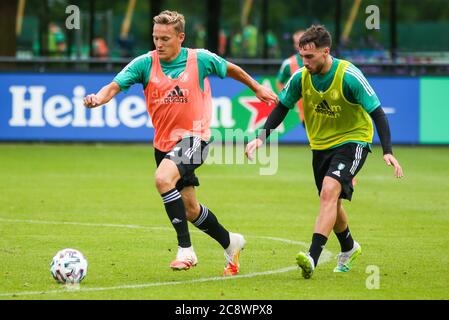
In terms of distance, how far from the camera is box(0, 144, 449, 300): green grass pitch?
886 centimetres

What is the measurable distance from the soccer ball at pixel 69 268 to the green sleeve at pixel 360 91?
105 inches

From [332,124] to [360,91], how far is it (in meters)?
0.44

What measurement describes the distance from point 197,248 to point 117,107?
493 inches

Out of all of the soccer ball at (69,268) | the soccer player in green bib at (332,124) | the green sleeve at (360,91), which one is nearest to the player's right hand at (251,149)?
the soccer player in green bib at (332,124)

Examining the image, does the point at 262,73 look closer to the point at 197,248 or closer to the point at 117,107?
the point at 117,107

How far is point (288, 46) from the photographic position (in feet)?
89.0

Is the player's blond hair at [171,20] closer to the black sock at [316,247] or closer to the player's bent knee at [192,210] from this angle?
the player's bent knee at [192,210]

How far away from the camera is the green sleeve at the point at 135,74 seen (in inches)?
384

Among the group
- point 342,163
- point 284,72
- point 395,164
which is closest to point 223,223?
point 342,163

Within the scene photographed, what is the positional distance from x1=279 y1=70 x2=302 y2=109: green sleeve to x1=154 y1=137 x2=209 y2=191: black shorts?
812 millimetres

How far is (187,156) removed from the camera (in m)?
9.60

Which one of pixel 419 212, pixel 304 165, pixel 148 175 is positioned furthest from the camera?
pixel 304 165
